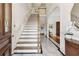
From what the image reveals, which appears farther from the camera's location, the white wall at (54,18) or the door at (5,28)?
the white wall at (54,18)

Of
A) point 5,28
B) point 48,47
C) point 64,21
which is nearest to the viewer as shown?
point 5,28

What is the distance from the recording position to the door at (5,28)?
1767mm

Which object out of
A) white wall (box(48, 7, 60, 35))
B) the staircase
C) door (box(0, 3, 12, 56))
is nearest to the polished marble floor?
the staircase

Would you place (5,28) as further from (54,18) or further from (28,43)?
(54,18)

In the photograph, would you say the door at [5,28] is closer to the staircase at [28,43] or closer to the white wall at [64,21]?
the staircase at [28,43]

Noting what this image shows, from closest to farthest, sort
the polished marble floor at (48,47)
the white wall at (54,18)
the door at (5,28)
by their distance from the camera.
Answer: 1. the door at (5,28)
2. the polished marble floor at (48,47)
3. the white wall at (54,18)

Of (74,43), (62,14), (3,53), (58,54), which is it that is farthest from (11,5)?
(74,43)

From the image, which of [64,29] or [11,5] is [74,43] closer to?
[64,29]

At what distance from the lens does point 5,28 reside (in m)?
1.90

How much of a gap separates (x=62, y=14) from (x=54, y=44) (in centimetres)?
58

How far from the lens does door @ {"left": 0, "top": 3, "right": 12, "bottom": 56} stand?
177 centimetres

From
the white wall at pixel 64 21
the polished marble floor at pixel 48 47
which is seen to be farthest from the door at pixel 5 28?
the white wall at pixel 64 21

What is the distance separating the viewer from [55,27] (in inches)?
90.1

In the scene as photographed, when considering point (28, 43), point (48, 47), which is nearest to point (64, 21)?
point (48, 47)
